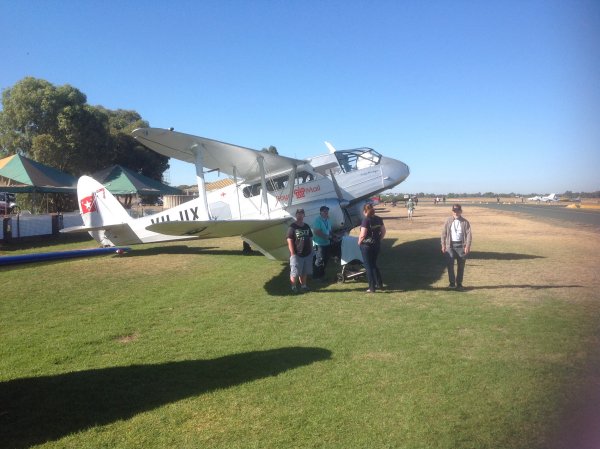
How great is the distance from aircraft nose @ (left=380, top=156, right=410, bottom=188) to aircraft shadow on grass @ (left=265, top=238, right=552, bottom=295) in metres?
2.42

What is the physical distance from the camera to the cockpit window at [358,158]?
12.5 m

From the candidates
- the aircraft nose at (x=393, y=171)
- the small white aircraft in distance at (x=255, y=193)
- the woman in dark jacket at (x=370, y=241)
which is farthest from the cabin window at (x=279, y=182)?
the woman in dark jacket at (x=370, y=241)

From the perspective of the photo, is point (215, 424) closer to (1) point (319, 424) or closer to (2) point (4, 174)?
(1) point (319, 424)

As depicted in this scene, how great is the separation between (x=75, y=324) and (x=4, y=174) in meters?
19.2

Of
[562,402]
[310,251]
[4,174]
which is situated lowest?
[562,402]

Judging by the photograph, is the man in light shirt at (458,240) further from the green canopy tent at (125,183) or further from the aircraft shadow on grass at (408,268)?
the green canopy tent at (125,183)

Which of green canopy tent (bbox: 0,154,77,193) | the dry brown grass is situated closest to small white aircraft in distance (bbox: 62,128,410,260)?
the dry brown grass

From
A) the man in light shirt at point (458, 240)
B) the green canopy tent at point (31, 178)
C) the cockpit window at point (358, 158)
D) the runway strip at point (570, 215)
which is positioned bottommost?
the runway strip at point (570, 215)

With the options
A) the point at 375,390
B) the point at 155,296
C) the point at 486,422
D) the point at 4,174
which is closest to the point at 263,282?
the point at 155,296

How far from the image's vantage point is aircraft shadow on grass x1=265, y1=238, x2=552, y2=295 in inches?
330

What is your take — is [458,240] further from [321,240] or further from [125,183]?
[125,183]

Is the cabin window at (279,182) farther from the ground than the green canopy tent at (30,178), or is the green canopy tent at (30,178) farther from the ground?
the green canopy tent at (30,178)

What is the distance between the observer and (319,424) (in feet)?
10.6

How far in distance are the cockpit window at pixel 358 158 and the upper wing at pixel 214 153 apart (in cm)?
196
